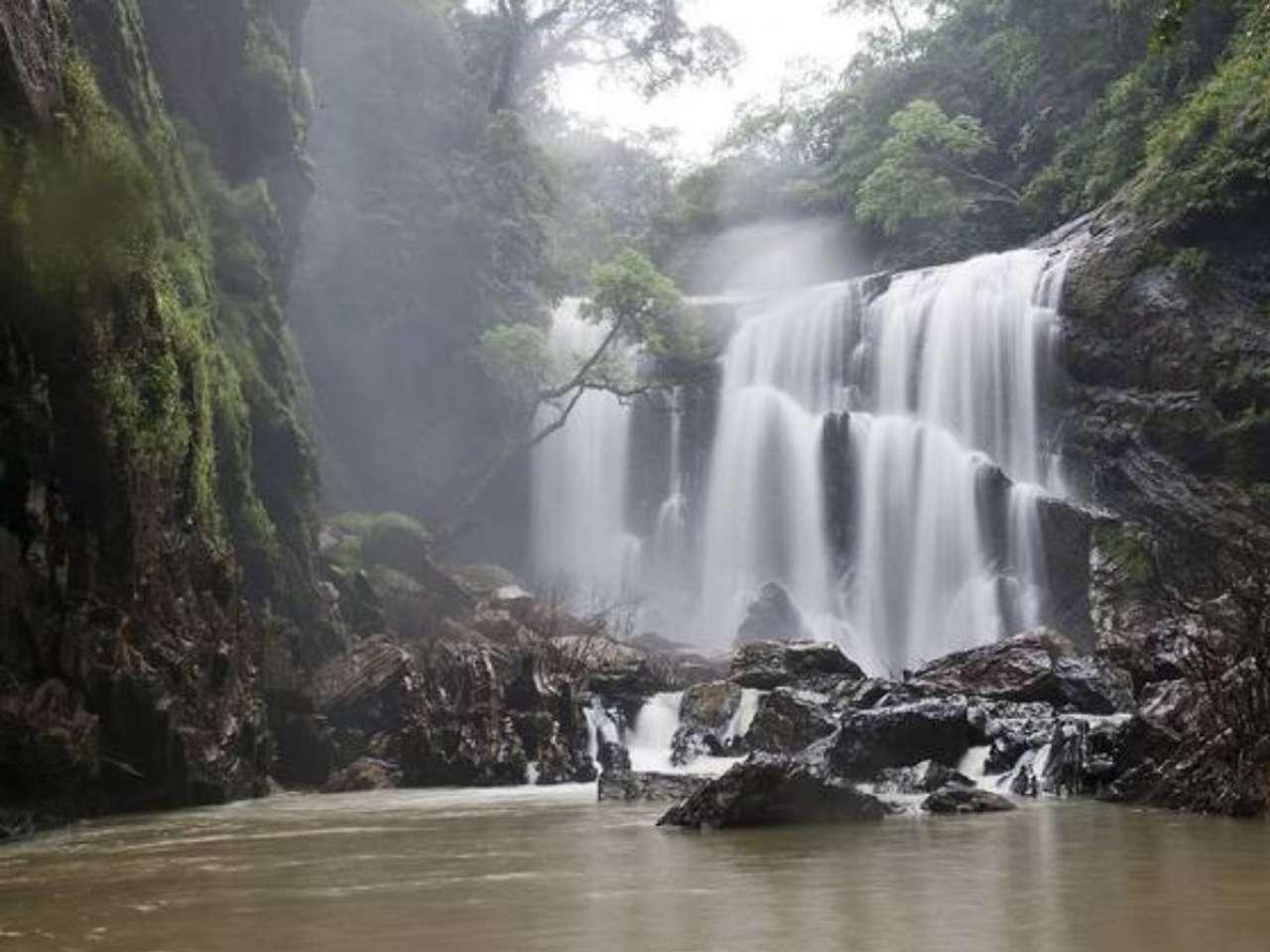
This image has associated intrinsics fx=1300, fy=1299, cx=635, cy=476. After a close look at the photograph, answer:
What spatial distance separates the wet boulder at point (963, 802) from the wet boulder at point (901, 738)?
2.64 m

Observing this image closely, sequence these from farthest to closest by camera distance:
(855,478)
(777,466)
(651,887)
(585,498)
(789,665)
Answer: (585,498) < (777,466) < (855,478) < (789,665) < (651,887)

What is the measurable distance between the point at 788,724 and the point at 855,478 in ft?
47.0

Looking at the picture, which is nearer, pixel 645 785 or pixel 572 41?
pixel 645 785

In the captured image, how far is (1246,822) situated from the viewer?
8.22 m

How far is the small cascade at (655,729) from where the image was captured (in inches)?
696

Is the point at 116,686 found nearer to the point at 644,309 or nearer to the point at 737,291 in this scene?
the point at 644,309

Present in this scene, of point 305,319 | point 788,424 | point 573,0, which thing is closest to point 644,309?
point 788,424

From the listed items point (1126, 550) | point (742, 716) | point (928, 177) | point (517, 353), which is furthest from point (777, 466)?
point (742, 716)

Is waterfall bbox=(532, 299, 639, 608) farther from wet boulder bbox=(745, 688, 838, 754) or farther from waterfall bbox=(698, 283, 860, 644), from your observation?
wet boulder bbox=(745, 688, 838, 754)

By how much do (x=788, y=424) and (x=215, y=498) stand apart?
18.6m

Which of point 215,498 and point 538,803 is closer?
point 538,803

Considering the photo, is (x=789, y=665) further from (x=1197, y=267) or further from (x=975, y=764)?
(x=1197, y=267)

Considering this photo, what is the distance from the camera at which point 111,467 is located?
36.2ft

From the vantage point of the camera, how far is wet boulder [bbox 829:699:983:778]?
42.1 ft
